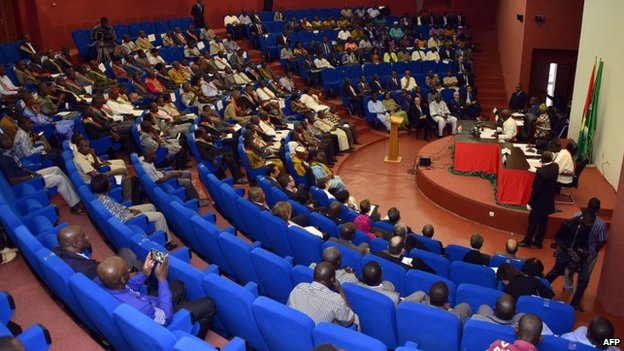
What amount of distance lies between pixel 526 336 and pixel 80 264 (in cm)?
278

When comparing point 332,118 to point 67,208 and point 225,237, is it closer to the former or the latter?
point 67,208

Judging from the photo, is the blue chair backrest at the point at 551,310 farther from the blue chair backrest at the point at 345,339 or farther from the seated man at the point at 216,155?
the seated man at the point at 216,155

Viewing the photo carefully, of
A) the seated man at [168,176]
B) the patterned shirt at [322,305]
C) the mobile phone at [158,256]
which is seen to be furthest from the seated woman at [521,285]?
the seated man at [168,176]

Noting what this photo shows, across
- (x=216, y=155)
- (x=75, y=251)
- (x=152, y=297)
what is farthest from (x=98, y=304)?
(x=216, y=155)

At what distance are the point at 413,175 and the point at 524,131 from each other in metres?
1.99

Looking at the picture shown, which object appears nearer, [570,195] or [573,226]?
[573,226]

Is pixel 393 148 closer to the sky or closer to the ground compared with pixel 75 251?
closer to the ground

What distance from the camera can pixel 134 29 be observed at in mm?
13367

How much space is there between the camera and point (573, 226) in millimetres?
5492

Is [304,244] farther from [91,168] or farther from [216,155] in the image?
[216,155]

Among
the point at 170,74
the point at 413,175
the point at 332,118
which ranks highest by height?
the point at 170,74

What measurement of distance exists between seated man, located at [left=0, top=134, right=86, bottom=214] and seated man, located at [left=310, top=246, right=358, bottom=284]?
10.3ft

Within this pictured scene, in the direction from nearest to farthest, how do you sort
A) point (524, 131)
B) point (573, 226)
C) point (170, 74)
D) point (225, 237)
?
1. point (225, 237)
2. point (573, 226)
3. point (524, 131)
4. point (170, 74)

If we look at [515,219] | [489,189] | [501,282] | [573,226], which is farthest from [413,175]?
[501,282]
